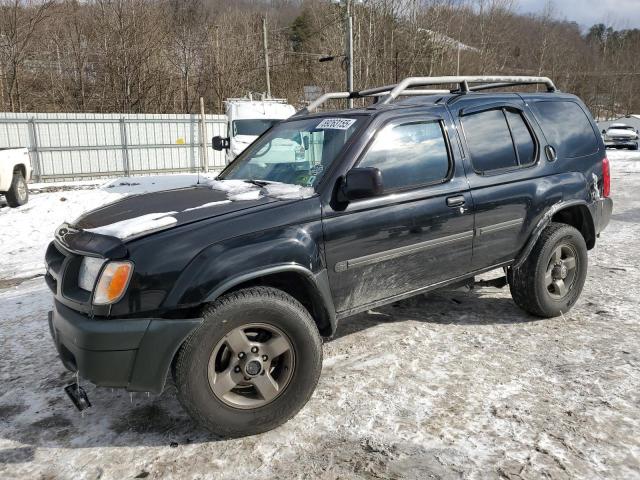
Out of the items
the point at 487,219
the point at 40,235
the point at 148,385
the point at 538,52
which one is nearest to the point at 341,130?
the point at 487,219

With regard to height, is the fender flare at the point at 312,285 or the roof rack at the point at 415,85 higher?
the roof rack at the point at 415,85

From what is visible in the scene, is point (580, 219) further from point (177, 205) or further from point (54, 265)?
point (54, 265)

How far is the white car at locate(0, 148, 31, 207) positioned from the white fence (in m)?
6.53

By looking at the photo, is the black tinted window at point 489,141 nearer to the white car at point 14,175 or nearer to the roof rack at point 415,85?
the roof rack at point 415,85

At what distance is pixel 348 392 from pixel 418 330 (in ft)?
3.78

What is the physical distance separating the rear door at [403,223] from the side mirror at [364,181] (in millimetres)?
170

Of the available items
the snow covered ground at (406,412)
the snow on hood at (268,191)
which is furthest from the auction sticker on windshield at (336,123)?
the snow covered ground at (406,412)

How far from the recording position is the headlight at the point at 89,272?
258cm

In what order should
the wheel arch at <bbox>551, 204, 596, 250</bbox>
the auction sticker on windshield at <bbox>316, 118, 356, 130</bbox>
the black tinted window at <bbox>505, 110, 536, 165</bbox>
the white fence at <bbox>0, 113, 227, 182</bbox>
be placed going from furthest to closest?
1. the white fence at <bbox>0, 113, 227, 182</bbox>
2. the wheel arch at <bbox>551, 204, 596, 250</bbox>
3. the black tinted window at <bbox>505, 110, 536, 165</bbox>
4. the auction sticker on windshield at <bbox>316, 118, 356, 130</bbox>

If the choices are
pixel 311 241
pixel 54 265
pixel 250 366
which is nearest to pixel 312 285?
pixel 311 241

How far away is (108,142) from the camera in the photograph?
18547 millimetres

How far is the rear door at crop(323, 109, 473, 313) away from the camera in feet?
10.3

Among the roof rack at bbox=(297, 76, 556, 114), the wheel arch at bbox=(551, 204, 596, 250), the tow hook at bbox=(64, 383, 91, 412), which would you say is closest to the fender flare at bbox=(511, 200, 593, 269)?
the wheel arch at bbox=(551, 204, 596, 250)

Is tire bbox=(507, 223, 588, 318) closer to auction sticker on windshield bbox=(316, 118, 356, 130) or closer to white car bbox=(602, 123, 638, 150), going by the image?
auction sticker on windshield bbox=(316, 118, 356, 130)
